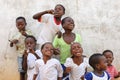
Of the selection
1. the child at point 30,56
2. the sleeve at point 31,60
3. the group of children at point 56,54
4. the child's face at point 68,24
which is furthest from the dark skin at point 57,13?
the sleeve at point 31,60

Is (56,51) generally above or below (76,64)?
above

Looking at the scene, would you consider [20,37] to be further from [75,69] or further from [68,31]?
[75,69]

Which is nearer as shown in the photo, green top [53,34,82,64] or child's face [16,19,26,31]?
green top [53,34,82,64]

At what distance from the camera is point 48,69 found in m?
5.84

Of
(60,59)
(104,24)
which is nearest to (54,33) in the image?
(60,59)

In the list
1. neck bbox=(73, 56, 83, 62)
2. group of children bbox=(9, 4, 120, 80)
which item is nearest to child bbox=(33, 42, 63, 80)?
group of children bbox=(9, 4, 120, 80)

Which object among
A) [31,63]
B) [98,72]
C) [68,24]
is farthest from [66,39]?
[98,72]

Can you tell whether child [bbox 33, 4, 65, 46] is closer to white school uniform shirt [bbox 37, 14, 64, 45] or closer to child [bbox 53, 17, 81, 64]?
white school uniform shirt [bbox 37, 14, 64, 45]

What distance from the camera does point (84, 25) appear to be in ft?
22.1

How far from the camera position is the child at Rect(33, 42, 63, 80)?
584 cm

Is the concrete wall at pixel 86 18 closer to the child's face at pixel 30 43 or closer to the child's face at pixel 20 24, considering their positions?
the child's face at pixel 20 24

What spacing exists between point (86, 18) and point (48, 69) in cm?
129

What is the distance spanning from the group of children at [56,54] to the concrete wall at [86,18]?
0.19 metres

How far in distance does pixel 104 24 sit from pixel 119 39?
0.34 meters
